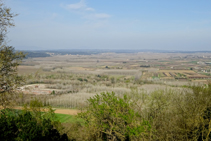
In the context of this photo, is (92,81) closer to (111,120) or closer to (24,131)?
(111,120)

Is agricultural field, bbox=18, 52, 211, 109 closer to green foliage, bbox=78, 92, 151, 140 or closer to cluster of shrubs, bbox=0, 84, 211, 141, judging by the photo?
cluster of shrubs, bbox=0, 84, 211, 141

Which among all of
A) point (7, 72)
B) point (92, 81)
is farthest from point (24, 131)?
point (92, 81)

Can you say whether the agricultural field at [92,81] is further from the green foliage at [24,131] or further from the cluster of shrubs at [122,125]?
the cluster of shrubs at [122,125]

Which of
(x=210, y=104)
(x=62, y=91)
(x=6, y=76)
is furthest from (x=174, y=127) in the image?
(x=62, y=91)

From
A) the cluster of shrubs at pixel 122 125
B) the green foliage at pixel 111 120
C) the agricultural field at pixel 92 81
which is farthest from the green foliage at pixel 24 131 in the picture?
the green foliage at pixel 111 120

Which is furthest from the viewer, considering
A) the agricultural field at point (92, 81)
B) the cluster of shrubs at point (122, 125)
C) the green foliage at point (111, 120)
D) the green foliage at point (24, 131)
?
the agricultural field at point (92, 81)

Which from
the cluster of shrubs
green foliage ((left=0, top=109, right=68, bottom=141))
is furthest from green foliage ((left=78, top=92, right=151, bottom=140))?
green foliage ((left=0, top=109, right=68, bottom=141))

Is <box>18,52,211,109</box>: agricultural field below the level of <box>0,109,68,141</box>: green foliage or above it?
below

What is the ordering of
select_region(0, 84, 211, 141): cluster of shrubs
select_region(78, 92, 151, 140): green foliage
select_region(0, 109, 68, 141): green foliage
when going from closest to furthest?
select_region(0, 109, 68, 141): green foliage, select_region(0, 84, 211, 141): cluster of shrubs, select_region(78, 92, 151, 140): green foliage

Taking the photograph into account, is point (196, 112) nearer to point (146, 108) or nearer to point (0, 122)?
point (146, 108)

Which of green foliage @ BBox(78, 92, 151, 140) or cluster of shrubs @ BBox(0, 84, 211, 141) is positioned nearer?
cluster of shrubs @ BBox(0, 84, 211, 141)

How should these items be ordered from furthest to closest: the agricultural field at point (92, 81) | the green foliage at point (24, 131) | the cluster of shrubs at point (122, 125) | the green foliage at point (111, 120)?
the agricultural field at point (92, 81), the green foliage at point (111, 120), the cluster of shrubs at point (122, 125), the green foliage at point (24, 131)

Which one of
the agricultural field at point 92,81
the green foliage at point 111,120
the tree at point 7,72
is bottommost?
the agricultural field at point 92,81
